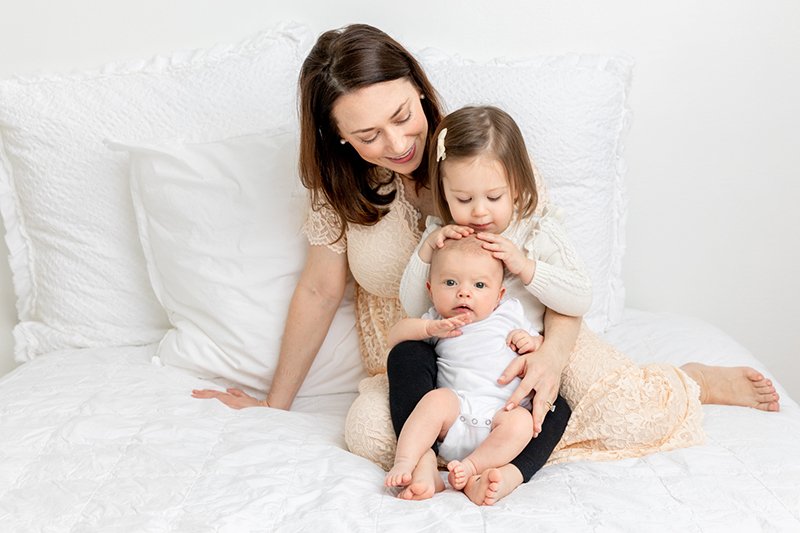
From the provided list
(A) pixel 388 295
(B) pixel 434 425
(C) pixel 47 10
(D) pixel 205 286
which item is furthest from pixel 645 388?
(C) pixel 47 10

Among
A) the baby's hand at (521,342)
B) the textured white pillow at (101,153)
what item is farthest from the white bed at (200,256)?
the baby's hand at (521,342)

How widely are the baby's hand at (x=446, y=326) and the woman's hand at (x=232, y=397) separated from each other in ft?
1.49

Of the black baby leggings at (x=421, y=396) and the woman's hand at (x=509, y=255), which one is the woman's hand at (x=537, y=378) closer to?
the black baby leggings at (x=421, y=396)

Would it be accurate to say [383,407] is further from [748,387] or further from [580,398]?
[748,387]

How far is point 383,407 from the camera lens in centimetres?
161

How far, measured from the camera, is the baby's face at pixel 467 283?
1568mm

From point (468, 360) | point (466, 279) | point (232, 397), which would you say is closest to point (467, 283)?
point (466, 279)

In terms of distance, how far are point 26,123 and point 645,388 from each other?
4.56ft

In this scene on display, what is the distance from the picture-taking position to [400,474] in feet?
4.61

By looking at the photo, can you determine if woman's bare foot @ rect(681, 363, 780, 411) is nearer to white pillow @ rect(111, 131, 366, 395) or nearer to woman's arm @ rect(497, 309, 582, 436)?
woman's arm @ rect(497, 309, 582, 436)

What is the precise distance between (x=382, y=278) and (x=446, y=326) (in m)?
0.28

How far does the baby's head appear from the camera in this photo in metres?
1.57

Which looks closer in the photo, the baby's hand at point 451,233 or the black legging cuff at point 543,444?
the black legging cuff at point 543,444

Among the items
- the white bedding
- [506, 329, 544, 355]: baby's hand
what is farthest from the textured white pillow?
[506, 329, 544, 355]: baby's hand
